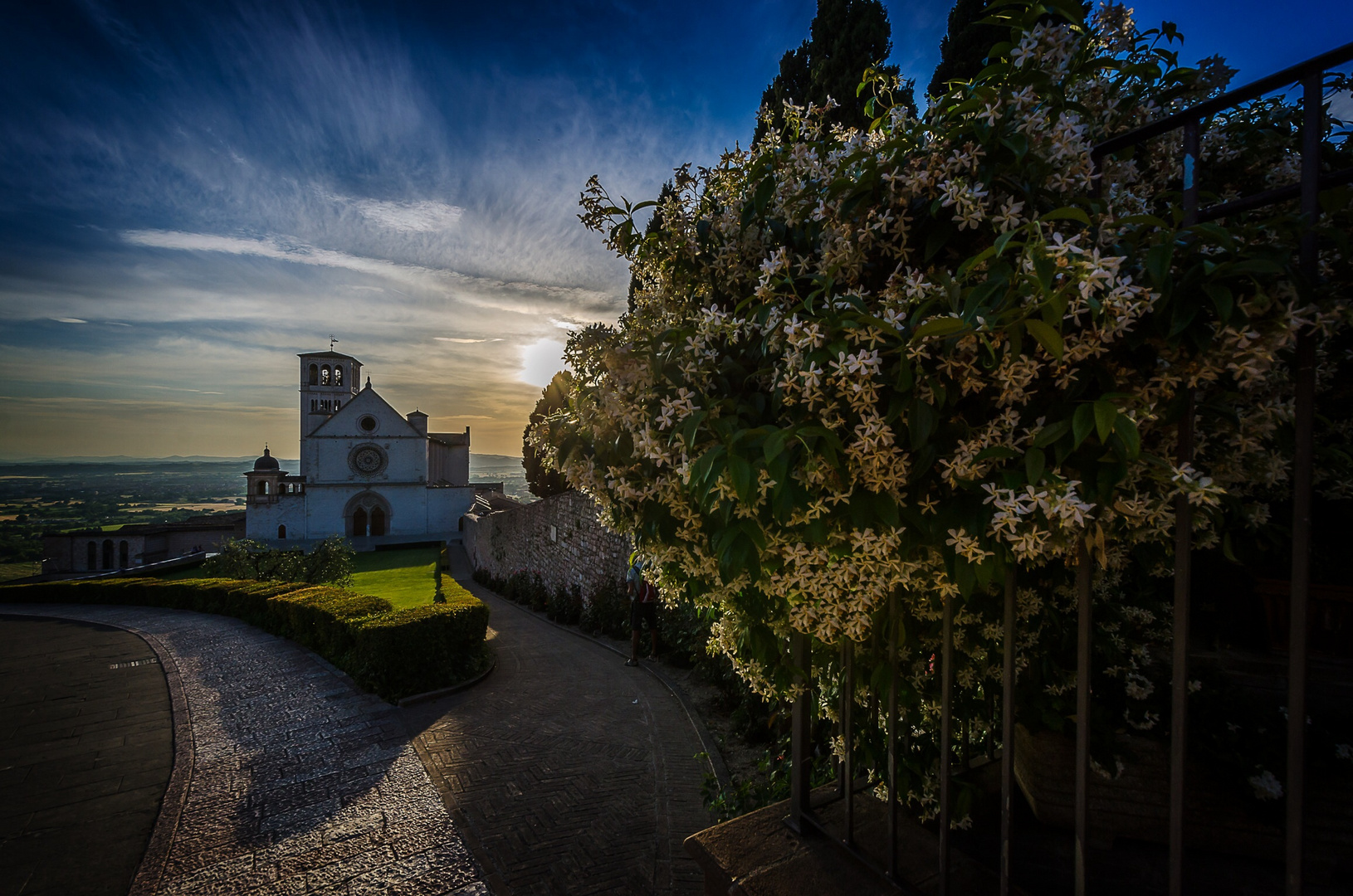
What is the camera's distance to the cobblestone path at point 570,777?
4.27 meters

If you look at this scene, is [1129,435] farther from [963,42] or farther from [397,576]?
[397,576]

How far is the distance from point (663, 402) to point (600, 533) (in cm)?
1117

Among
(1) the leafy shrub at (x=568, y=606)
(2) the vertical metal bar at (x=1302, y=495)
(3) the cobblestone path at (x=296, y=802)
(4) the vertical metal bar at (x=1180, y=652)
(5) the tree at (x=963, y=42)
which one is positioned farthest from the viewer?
(1) the leafy shrub at (x=568, y=606)

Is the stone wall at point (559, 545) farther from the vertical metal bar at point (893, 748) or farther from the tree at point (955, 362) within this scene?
the vertical metal bar at point (893, 748)

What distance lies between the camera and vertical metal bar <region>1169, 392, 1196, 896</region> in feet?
4.01

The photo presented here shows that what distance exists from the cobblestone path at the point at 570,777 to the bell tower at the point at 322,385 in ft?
130

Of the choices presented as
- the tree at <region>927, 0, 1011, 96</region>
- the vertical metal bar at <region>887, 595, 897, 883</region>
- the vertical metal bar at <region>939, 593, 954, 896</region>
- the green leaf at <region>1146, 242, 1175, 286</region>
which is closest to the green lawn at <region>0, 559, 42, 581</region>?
the vertical metal bar at <region>887, 595, 897, 883</region>

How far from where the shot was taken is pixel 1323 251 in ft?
5.32

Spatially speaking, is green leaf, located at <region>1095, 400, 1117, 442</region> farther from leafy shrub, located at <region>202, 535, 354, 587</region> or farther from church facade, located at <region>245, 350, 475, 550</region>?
church facade, located at <region>245, 350, 475, 550</region>

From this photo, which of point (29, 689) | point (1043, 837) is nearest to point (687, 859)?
point (1043, 837)

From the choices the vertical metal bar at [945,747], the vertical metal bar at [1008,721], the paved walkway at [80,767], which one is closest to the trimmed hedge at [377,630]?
the paved walkway at [80,767]

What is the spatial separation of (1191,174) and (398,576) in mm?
24238

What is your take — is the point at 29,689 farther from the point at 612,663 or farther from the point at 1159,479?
the point at 1159,479

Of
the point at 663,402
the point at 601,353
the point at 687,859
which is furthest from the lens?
the point at 687,859
